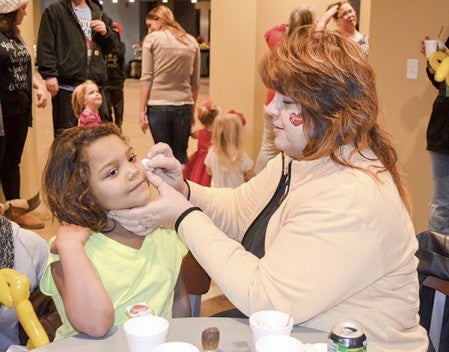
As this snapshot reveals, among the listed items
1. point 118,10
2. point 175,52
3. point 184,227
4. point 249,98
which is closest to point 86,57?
point 175,52

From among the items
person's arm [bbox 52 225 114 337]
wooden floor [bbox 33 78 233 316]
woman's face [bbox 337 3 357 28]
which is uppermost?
woman's face [bbox 337 3 357 28]

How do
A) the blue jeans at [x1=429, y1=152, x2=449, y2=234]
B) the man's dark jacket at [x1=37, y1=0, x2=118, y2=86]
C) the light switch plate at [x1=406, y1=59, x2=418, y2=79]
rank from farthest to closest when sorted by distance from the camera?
the man's dark jacket at [x1=37, y1=0, x2=118, y2=86] → the light switch plate at [x1=406, y1=59, x2=418, y2=79] → the blue jeans at [x1=429, y1=152, x2=449, y2=234]

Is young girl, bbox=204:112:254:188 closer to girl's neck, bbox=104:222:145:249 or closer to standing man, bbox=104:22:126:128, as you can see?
girl's neck, bbox=104:222:145:249

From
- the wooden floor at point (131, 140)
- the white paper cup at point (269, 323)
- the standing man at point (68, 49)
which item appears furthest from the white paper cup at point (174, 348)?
the standing man at point (68, 49)

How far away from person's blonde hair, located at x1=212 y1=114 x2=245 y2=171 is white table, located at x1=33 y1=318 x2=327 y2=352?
8.73 feet

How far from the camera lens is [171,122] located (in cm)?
533

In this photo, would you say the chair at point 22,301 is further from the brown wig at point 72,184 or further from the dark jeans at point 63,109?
the dark jeans at point 63,109

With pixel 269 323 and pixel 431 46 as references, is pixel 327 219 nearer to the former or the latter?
pixel 269 323

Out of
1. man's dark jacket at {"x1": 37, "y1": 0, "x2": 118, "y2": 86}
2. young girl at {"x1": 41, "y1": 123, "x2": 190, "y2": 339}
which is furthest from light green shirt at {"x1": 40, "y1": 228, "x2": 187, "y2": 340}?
man's dark jacket at {"x1": 37, "y1": 0, "x2": 118, "y2": 86}

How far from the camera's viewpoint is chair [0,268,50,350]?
162 cm

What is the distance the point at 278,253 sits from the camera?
1488 mm

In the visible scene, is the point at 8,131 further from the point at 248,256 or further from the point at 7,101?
the point at 248,256

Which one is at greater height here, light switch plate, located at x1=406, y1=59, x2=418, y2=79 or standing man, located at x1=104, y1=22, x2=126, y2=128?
light switch plate, located at x1=406, y1=59, x2=418, y2=79

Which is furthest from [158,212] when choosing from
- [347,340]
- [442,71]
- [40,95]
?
[40,95]
